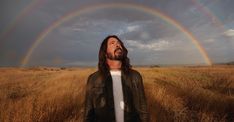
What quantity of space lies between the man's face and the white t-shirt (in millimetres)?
168

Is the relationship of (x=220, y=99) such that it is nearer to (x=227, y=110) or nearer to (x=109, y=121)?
(x=227, y=110)

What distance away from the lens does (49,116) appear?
518cm

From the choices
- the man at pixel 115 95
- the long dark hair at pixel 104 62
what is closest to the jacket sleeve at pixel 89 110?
the man at pixel 115 95

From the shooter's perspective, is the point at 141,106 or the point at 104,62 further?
the point at 104,62

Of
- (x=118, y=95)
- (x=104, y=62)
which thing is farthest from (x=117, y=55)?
(x=118, y=95)

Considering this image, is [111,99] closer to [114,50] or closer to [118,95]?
[118,95]

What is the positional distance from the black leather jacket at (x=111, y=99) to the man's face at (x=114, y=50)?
22cm

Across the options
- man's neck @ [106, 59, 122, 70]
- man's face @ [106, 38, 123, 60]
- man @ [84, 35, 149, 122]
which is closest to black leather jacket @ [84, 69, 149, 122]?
man @ [84, 35, 149, 122]

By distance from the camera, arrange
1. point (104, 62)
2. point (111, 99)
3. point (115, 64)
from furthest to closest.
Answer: point (104, 62), point (115, 64), point (111, 99)

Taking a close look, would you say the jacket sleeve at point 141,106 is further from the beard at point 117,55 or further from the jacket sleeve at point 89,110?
the jacket sleeve at point 89,110

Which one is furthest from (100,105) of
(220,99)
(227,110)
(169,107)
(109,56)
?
(220,99)

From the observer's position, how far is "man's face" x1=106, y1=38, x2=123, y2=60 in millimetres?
2861

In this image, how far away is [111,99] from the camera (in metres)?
2.75

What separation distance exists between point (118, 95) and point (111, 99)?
0.31 feet
